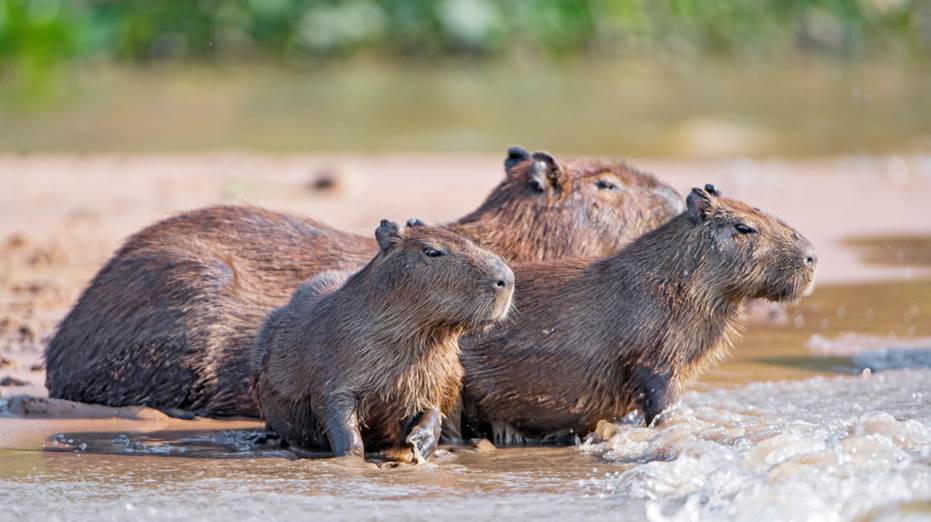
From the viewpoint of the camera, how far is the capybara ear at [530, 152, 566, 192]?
22.0ft

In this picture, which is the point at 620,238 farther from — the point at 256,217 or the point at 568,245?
the point at 256,217

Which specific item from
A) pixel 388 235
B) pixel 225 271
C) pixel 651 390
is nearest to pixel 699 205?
pixel 651 390

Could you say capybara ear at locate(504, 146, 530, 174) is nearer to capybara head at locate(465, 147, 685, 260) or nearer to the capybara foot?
capybara head at locate(465, 147, 685, 260)

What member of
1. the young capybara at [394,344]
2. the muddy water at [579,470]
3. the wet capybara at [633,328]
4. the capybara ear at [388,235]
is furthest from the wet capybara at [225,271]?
the capybara ear at [388,235]

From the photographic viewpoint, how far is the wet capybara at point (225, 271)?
614 cm

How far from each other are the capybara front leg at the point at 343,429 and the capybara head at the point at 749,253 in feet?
4.44

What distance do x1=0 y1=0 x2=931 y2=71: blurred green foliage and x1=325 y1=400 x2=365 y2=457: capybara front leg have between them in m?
16.1

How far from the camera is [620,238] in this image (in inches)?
265

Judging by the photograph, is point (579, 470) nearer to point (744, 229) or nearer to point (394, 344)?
point (394, 344)

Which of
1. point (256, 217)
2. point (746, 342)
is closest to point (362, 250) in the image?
point (256, 217)

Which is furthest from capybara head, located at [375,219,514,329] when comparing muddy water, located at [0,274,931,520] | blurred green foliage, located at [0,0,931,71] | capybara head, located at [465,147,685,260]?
blurred green foliage, located at [0,0,931,71]

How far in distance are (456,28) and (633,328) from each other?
17.4 metres

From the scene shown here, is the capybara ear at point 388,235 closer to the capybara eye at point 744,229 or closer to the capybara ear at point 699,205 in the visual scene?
the capybara ear at point 699,205

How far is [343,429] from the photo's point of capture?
529 centimetres
